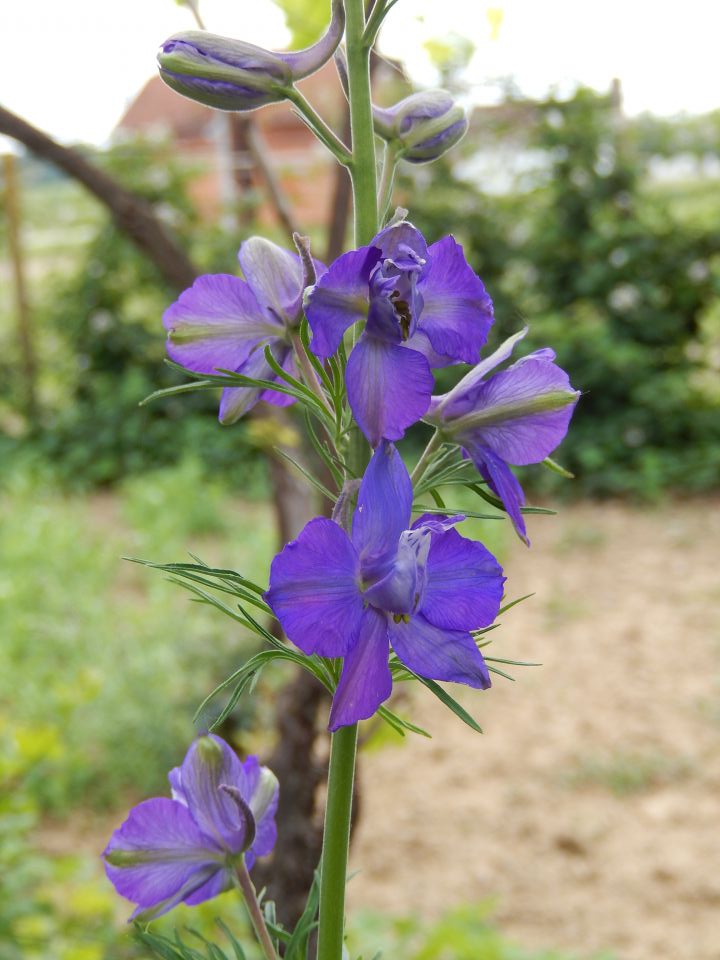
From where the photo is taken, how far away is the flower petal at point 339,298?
61 centimetres

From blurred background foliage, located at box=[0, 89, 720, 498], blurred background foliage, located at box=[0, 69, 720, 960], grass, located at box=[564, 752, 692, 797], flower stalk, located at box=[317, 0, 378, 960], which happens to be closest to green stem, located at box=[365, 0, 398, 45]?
flower stalk, located at box=[317, 0, 378, 960]

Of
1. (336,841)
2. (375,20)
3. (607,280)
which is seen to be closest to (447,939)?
(336,841)

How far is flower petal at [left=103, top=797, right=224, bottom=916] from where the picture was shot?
696 millimetres

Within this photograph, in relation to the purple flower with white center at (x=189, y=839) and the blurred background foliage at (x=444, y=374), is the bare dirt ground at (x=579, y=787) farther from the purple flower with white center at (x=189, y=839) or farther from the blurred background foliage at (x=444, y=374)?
the purple flower with white center at (x=189, y=839)

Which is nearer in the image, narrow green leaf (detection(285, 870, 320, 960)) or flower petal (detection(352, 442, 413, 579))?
flower petal (detection(352, 442, 413, 579))

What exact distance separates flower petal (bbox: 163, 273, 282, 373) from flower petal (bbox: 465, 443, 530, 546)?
0.16 metres

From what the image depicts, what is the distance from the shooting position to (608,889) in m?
2.94

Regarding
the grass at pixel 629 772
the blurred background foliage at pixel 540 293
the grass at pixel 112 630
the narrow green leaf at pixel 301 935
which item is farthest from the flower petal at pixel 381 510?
the blurred background foliage at pixel 540 293

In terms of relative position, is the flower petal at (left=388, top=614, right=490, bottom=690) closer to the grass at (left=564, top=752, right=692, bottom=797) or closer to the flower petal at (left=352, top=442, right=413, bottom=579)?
the flower petal at (left=352, top=442, right=413, bottom=579)

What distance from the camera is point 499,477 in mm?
665

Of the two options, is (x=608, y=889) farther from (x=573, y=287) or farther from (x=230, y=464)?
(x=573, y=287)

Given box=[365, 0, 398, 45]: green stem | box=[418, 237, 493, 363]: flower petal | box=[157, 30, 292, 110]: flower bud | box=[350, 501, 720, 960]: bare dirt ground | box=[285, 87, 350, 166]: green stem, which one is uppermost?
box=[365, 0, 398, 45]: green stem

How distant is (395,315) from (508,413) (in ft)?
0.36

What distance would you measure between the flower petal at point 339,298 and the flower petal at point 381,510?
0.08 m
